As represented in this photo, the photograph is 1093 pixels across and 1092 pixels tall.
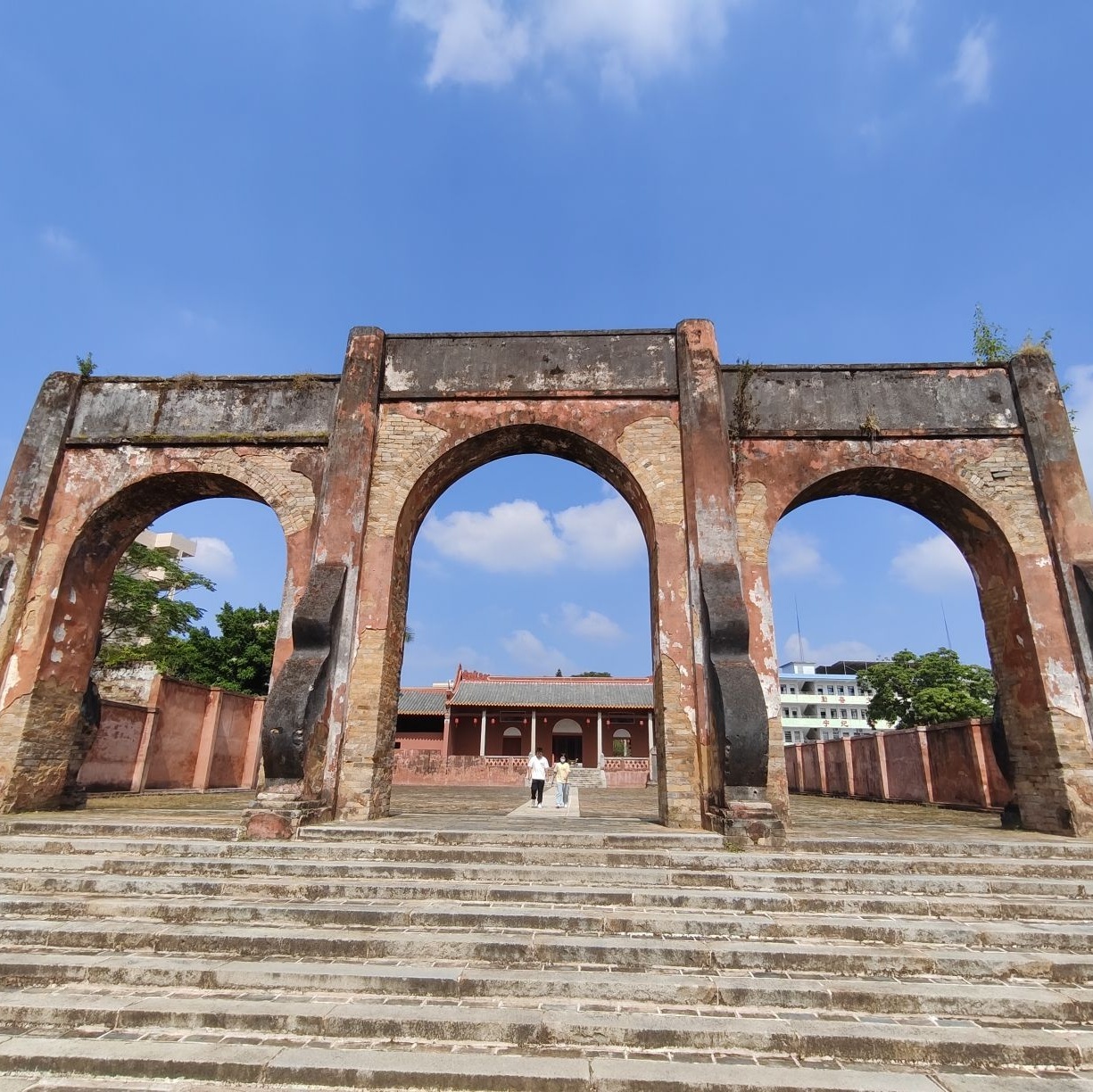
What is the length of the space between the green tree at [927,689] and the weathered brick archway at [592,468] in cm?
2462

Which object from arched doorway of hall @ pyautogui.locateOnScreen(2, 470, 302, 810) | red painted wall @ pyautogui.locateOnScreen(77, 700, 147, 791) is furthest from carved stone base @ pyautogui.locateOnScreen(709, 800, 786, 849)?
red painted wall @ pyautogui.locateOnScreen(77, 700, 147, 791)

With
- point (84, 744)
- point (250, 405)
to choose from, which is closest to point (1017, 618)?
point (250, 405)

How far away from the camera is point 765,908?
15.5 feet

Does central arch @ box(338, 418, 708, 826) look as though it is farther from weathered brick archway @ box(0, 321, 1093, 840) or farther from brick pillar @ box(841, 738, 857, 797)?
brick pillar @ box(841, 738, 857, 797)

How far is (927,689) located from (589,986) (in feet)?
107

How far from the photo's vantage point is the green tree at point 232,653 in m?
24.8

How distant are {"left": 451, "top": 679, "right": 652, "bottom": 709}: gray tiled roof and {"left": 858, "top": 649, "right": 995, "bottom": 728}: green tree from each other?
39.5 feet

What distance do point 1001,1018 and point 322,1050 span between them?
3303 millimetres

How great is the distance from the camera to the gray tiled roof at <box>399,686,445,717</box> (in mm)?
31641

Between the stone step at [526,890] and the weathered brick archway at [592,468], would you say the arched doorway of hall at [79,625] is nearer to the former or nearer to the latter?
the weathered brick archway at [592,468]

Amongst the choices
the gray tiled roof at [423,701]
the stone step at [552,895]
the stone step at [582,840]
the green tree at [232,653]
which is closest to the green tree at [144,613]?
the green tree at [232,653]

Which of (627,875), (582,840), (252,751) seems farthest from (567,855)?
(252,751)

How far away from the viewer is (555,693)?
105 ft

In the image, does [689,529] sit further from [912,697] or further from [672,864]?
[912,697]
